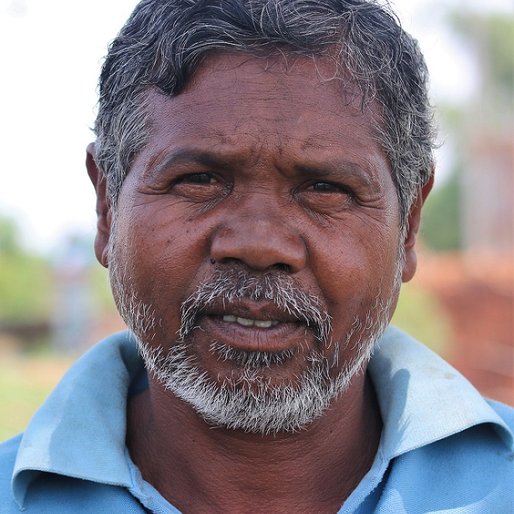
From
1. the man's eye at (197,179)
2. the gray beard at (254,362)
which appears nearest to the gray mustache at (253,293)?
the gray beard at (254,362)

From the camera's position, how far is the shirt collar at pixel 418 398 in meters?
2.01

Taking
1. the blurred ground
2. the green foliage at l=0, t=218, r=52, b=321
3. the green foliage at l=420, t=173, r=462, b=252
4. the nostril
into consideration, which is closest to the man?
the nostril

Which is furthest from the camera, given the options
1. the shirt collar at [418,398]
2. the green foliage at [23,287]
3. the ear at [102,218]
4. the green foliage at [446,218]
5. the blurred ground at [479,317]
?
the green foliage at [446,218]

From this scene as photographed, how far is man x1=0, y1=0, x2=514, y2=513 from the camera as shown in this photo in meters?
1.87

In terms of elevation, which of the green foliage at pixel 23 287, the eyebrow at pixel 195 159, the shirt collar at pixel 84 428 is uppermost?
the eyebrow at pixel 195 159

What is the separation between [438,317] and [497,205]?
10.5 m

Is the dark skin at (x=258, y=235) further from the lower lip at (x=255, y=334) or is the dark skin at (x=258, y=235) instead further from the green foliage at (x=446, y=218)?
the green foliage at (x=446, y=218)

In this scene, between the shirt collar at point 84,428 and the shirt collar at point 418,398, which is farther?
the shirt collar at point 418,398

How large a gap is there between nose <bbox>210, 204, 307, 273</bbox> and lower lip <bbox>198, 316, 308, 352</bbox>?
0.44ft

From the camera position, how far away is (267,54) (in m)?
1.95

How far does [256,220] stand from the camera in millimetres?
1843

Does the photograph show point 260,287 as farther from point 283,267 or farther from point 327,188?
point 327,188

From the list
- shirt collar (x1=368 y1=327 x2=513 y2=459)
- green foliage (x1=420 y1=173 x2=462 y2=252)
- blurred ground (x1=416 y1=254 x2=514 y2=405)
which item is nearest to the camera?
shirt collar (x1=368 y1=327 x2=513 y2=459)

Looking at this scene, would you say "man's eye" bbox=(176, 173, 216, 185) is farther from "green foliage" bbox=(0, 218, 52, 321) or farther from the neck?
"green foliage" bbox=(0, 218, 52, 321)
